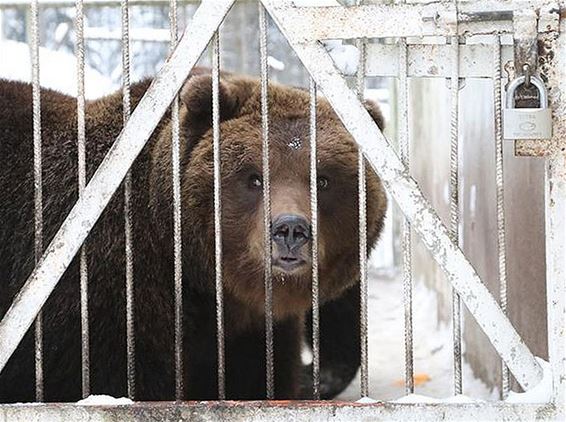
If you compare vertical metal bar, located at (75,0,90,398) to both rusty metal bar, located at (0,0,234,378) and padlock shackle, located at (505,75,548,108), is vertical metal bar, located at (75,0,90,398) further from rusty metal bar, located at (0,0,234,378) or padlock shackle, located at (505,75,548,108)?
padlock shackle, located at (505,75,548,108)

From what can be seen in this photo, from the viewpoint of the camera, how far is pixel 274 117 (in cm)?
593

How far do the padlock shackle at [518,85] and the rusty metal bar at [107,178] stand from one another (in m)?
1.15

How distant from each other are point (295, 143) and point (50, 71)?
5654mm

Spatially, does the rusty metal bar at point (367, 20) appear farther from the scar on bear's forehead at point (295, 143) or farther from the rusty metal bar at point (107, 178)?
the scar on bear's forehead at point (295, 143)

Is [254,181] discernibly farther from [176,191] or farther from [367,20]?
[367,20]

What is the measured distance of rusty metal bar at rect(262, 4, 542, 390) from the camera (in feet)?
13.6

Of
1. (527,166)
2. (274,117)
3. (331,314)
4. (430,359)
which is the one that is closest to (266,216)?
(274,117)

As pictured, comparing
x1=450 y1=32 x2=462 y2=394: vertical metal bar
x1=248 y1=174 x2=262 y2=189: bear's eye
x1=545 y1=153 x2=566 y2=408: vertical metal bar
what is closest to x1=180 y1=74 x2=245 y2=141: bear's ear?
x1=248 y1=174 x2=262 y2=189: bear's eye

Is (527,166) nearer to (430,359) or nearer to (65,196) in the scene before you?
(65,196)

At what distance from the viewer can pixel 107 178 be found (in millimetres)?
4414

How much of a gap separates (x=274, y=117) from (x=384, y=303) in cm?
676

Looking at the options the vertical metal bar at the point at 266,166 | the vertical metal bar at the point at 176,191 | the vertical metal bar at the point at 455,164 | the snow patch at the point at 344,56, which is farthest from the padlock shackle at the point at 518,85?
the vertical metal bar at the point at 176,191

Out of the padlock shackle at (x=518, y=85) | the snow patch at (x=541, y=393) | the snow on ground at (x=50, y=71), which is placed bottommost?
the snow patch at (x=541, y=393)

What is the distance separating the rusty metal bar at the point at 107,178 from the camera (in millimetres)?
4359
